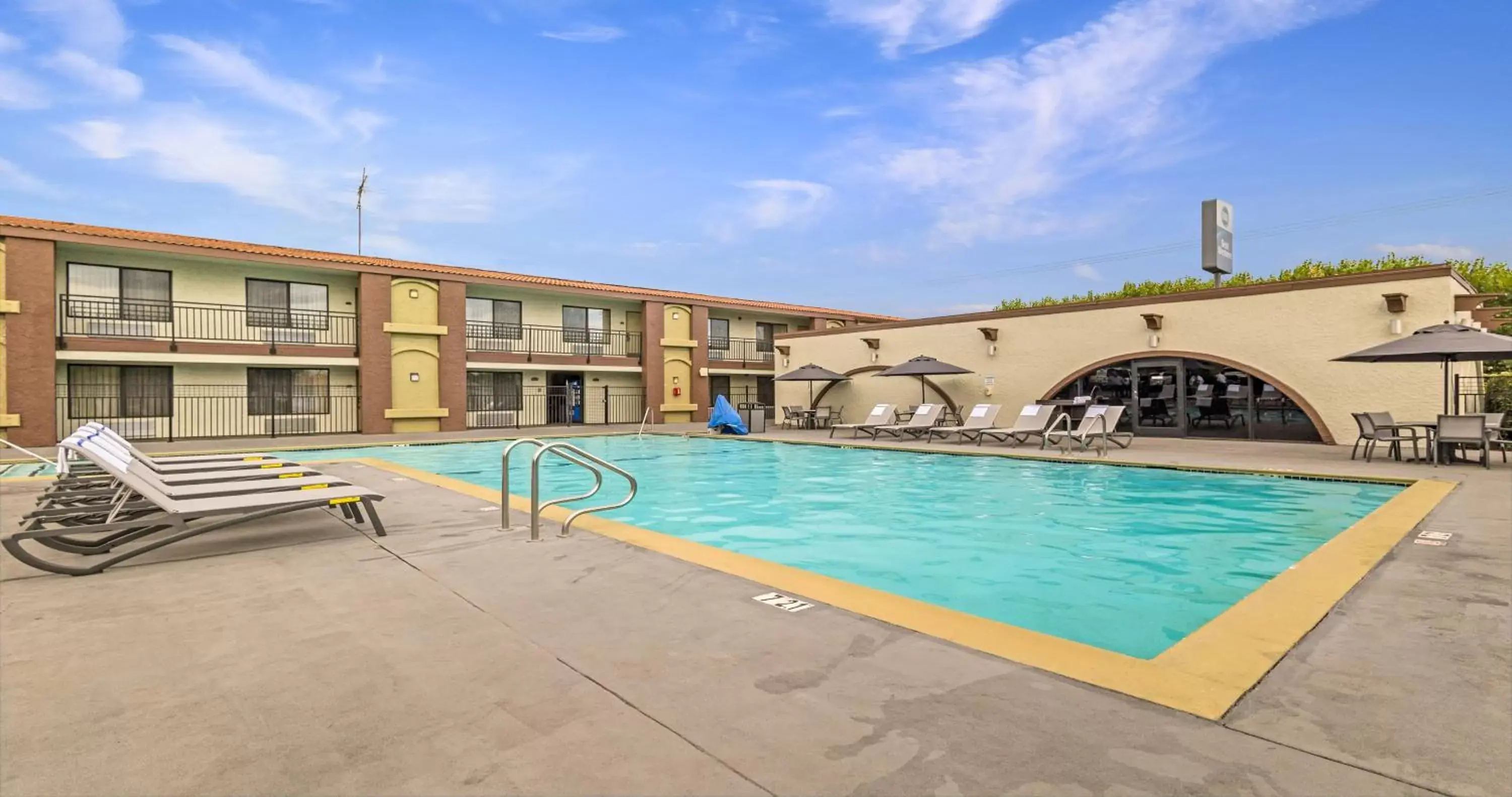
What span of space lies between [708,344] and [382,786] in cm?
2739

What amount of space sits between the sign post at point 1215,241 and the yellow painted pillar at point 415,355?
22.1 m

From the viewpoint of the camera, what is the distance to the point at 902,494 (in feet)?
31.9

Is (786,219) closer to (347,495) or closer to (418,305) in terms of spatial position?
(418,305)

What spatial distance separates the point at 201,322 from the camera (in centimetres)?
1936

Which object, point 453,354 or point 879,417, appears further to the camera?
point 453,354

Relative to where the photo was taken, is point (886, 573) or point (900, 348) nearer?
point (886, 573)

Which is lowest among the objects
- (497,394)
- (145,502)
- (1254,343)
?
(145,502)

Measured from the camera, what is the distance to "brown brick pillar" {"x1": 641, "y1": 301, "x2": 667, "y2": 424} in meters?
26.8

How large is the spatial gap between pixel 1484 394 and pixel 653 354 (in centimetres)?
2329

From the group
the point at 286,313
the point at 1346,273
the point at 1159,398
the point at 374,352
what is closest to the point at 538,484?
the point at 1159,398

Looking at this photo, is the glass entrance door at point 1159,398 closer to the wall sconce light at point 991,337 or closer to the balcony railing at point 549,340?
the wall sconce light at point 991,337

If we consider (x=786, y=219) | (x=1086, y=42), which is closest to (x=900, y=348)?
(x=1086, y=42)

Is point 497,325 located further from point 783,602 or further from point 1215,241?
point 783,602

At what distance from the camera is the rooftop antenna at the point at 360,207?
31.8 metres
